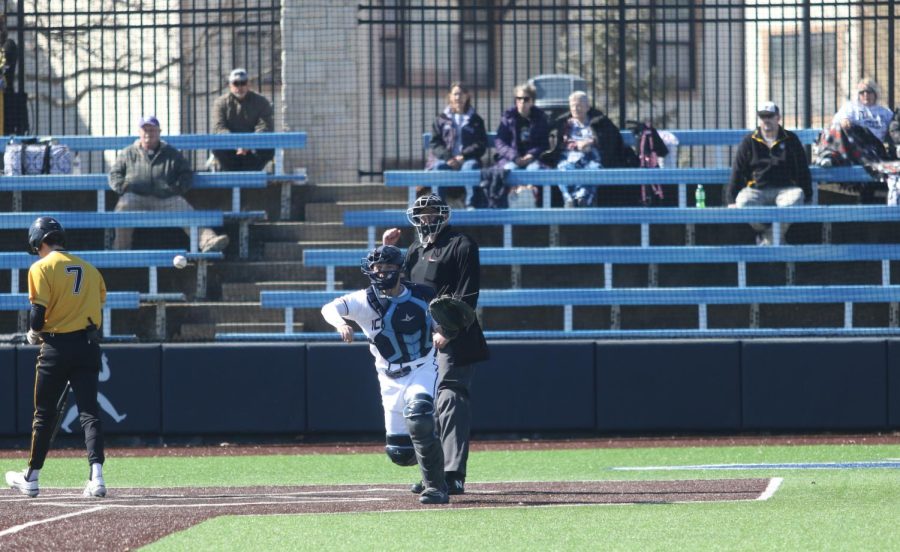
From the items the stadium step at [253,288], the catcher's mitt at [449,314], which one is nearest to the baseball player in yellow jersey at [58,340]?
the catcher's mitt at [449,314]

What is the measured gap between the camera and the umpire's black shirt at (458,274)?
961cm

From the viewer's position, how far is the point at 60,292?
9.80 meters

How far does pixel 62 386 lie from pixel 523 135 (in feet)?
25.2

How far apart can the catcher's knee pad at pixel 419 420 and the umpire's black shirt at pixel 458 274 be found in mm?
843

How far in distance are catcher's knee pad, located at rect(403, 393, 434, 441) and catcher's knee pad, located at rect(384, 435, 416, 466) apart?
260 mm

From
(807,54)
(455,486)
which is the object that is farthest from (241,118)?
(455,486)

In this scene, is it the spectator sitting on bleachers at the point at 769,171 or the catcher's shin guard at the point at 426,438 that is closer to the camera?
the catcher's shin guard at the point at 426,438

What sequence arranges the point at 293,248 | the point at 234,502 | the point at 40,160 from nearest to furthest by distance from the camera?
the point at 234,502, the point at 293,248, the point at 40,160

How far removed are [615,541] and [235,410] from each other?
723 centimetres

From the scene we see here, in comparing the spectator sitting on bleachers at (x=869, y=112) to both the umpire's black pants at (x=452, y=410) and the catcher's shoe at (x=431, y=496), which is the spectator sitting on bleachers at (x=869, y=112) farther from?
the catcher's shoe at (x=431, y=496)

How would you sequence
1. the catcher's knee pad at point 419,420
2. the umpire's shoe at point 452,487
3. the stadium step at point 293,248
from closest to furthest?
the catcher's knee pad at point 419,420 < the umpire's shoe at point 452,487 < the stadium step at point 293,248

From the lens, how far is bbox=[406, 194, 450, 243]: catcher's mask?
980cm

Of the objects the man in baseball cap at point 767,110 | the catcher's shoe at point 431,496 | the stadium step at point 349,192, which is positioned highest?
the man in baseball cap at point 767,110

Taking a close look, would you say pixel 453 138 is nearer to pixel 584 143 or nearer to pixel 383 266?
pixel 584 143
